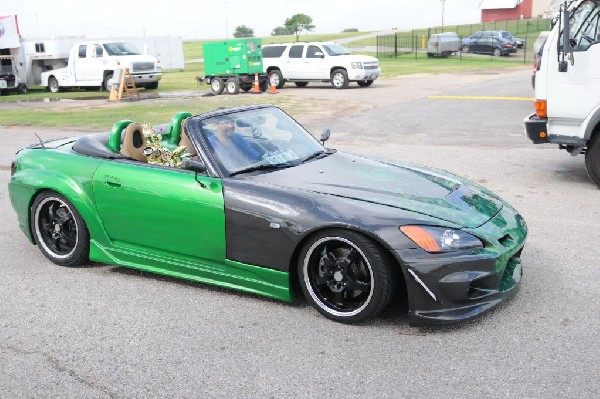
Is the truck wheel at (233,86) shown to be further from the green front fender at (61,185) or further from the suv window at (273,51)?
the green front fender at (61,185)

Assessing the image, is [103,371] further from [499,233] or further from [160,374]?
[499,233]

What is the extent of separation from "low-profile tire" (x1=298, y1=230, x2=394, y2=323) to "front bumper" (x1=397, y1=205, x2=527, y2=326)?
0.55 ft

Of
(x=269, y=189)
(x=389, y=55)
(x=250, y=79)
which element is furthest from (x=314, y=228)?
(x=389, y=55)

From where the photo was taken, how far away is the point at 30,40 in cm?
3022

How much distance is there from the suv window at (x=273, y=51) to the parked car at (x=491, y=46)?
85.6 feet

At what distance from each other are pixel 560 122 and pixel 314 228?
5277 millimetres

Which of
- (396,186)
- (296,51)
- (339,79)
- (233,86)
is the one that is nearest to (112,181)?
(396,186)

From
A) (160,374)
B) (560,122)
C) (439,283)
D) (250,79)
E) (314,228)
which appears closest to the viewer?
(160,374)

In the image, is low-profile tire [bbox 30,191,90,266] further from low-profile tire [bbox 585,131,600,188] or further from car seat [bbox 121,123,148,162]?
low-profile tire [bbox 585,131,600,188]

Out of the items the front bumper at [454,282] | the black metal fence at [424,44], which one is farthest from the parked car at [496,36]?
the front bumper at [454,282]

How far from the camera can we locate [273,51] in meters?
28.1

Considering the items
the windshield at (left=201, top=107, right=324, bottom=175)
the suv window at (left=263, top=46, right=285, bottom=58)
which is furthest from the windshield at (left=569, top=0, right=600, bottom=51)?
the suv window at (left=263, top=46, right=285, bottom=58)

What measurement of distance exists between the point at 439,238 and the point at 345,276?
2.08ft

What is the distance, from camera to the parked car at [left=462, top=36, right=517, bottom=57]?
48719mm
